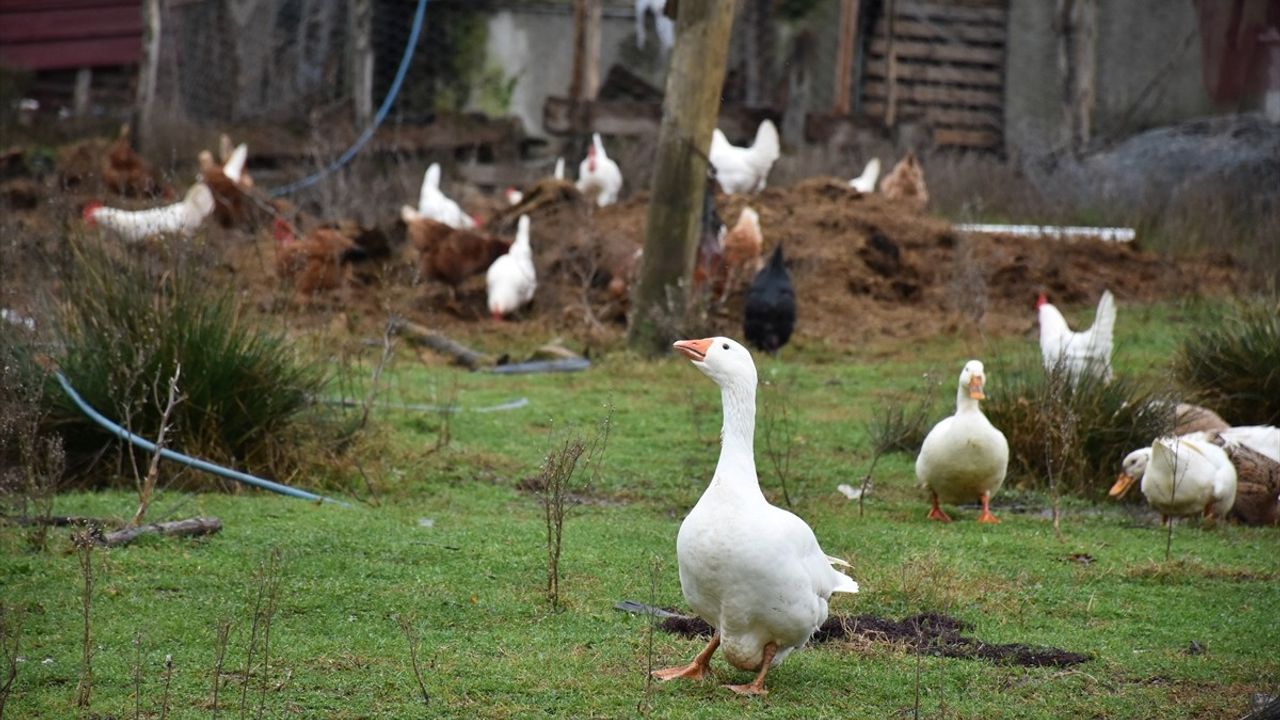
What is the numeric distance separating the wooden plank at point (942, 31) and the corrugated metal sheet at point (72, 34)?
38.8 feet

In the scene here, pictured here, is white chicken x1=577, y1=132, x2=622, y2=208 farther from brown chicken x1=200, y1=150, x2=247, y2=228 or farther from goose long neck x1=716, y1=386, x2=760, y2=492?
goose long neck x1=716, y1=386, x2=760, y2=492

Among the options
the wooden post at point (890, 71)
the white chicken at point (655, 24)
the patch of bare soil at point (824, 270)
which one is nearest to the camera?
the patch of bare soil at point (824, 270)

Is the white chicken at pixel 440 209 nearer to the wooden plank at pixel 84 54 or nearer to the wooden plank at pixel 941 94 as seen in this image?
the wooden plank at pixel 941 94

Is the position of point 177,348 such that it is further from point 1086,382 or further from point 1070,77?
point 1070,77

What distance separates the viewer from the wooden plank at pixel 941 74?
922 inches

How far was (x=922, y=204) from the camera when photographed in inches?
651

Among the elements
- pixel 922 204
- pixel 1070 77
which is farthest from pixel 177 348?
pixel 1070 77

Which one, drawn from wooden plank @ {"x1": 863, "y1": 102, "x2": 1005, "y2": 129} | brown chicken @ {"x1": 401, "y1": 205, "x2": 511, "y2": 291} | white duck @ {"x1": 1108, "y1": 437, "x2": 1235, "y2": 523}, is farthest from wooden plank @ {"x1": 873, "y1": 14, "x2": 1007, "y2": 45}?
white duck @ {"x1": 1108, "y1": 437, "x2": 1235, "y2": 523}

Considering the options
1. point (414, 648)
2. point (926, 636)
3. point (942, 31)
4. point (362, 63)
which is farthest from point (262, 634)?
point (942, 31)

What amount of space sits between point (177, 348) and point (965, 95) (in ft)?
60.1

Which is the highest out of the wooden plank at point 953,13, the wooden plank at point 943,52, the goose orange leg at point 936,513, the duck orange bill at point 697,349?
the wooden plank at point 953,13

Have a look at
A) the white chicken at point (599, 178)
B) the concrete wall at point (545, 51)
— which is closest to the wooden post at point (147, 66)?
the white chicken at point (599, 178)

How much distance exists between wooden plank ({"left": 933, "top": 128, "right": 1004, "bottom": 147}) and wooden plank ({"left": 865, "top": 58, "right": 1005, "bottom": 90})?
76 cm

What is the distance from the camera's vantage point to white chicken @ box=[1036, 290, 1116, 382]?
8469 mm
